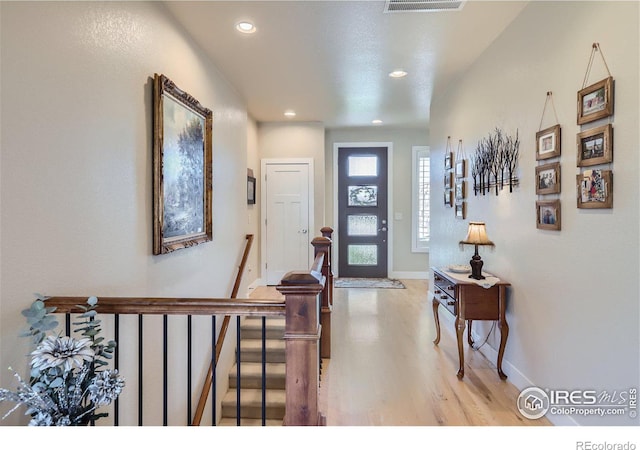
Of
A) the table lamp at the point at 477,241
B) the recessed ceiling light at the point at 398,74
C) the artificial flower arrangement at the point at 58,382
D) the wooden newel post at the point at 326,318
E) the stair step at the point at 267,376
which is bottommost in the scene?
the stair step at the point at 267,376

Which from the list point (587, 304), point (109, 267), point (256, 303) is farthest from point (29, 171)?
point (587, 304)

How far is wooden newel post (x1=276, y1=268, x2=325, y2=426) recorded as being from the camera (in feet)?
4.76

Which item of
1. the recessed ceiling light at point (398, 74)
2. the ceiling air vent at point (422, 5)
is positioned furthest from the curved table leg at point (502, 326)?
the recessed ceiling light at point (398, 74)

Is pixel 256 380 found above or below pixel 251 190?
below

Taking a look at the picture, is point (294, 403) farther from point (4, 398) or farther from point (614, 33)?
point (614, 33)

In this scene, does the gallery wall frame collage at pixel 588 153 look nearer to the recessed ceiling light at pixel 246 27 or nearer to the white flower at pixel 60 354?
the recessed ceiling light at pixel 246 27

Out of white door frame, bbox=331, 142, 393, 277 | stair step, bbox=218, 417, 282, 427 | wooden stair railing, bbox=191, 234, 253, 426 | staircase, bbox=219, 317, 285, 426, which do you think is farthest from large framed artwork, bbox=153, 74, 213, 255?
white door frame, bbox=331, 142, 393, 277

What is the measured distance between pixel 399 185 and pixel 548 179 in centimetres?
451

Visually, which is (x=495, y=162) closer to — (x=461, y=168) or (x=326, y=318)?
(x=461, y=168)

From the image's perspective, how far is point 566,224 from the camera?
2141 millimetres

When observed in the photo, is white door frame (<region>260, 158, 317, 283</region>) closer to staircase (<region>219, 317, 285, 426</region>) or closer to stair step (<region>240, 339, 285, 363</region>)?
staircase (<region>219, 317, 285, 426</region>)

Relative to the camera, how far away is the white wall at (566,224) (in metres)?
1.71

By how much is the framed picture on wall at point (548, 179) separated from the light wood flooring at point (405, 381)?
4.78 ft

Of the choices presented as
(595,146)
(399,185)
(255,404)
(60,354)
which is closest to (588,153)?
(595,146)
